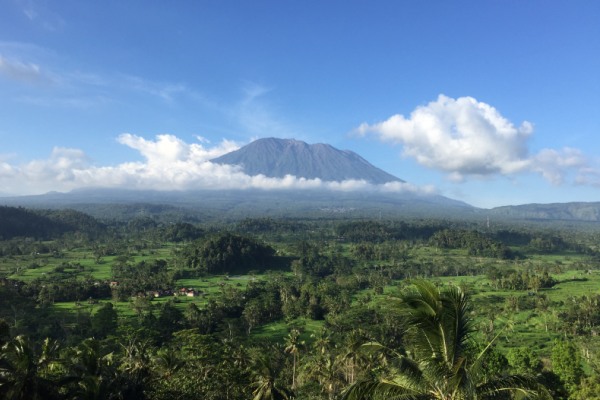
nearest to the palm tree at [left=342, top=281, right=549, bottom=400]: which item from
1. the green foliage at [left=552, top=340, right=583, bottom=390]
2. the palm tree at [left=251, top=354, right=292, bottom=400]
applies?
the palm tree at [left=251, top=354, right=292, bottom=400]

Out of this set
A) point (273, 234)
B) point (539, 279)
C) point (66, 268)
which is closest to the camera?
point (539, 279)

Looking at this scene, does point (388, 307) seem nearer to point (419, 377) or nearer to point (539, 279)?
point (419, 377)

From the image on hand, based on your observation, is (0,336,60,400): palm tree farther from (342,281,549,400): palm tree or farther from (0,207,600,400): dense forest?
(342,281,549,400): palm tree

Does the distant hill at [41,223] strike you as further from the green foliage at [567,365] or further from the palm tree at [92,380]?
the green foliage at [567,365]

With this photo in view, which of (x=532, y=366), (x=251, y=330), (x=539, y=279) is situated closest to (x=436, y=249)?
(x=539, y=279)

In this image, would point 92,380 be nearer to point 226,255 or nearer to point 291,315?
point 291,315

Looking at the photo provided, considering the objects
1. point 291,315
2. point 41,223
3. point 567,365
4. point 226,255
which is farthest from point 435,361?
point 41,223

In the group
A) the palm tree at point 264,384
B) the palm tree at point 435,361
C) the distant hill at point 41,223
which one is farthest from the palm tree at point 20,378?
the distant hill at point 41,223
